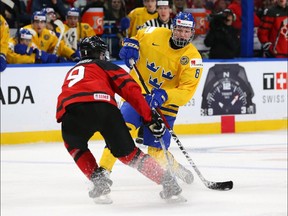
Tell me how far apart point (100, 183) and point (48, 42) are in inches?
169

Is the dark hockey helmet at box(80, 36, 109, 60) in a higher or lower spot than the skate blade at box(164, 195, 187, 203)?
higher

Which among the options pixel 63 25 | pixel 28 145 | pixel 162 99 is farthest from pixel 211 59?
pixel 162 99

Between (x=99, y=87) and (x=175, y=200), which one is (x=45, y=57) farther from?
(x=99, y=87)

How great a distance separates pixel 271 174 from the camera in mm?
6836

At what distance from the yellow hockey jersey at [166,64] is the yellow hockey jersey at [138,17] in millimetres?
3500

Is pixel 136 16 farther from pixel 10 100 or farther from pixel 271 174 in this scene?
pixel 271 174

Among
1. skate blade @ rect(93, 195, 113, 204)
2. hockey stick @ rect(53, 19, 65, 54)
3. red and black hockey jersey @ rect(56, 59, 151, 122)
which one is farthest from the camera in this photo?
hockey stick @ rect(53, 19, 65, 54)

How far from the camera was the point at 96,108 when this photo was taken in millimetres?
5117

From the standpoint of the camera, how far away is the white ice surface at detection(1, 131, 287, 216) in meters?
5.36

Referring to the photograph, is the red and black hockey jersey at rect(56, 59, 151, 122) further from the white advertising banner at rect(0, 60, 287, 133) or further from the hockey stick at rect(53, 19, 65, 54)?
the hockey stick at rect(53, 19, 65, 54)

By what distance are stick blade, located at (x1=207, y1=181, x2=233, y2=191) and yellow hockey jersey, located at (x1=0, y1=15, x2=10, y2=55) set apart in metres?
3.41

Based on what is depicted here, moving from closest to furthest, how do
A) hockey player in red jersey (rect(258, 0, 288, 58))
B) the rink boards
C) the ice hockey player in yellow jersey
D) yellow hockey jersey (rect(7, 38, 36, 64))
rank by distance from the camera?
the ice hockey player in yellow jersey, the rink boards, yellow hockey jersey (rect(7, 38, 36, 64)), hockey player in red jersey (rect(258, 0, 288, 58))

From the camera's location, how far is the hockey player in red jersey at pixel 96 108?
5117 millimetres

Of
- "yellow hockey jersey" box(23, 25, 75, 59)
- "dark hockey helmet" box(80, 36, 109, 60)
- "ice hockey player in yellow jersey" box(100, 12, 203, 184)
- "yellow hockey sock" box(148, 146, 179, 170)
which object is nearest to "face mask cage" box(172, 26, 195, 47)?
"ice hockey player in yellow jersey" box(100, 12, 203, 184)
